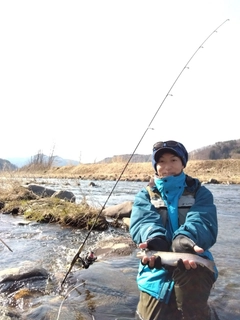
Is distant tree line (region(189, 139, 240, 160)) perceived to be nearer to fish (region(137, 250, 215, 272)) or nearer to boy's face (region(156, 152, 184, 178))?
boy's face (region(156, 152, 184, 178))

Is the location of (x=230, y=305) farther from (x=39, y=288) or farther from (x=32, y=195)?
(x=32, y=195)

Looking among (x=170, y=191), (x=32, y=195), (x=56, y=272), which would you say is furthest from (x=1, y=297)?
(x=32, y=195)

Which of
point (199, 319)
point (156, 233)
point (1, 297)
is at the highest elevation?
point (156, 233)

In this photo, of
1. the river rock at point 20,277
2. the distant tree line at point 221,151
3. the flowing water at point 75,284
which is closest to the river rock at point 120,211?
the flowing water at point 75,284

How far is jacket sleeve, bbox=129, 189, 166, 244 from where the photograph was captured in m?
3.15

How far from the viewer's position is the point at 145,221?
3299 mm

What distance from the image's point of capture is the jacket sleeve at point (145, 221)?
3.15 metres

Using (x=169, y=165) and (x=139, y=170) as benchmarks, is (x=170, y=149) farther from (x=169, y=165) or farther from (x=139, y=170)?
(x=139, y=170)

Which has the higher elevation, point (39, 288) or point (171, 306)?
point (171, 306)

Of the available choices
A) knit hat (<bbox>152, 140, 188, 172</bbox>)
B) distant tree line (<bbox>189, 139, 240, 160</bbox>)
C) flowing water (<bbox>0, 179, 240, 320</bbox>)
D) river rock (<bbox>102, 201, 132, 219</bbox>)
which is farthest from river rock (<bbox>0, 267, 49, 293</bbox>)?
distant tree line (<bbox>189, 139, 240, 160</bbox>)

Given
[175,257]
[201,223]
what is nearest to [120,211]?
[201,223]

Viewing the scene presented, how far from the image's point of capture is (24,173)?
53.5ft

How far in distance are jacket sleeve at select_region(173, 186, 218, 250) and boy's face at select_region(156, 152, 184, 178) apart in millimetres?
316

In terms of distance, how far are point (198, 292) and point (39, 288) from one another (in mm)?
2490
